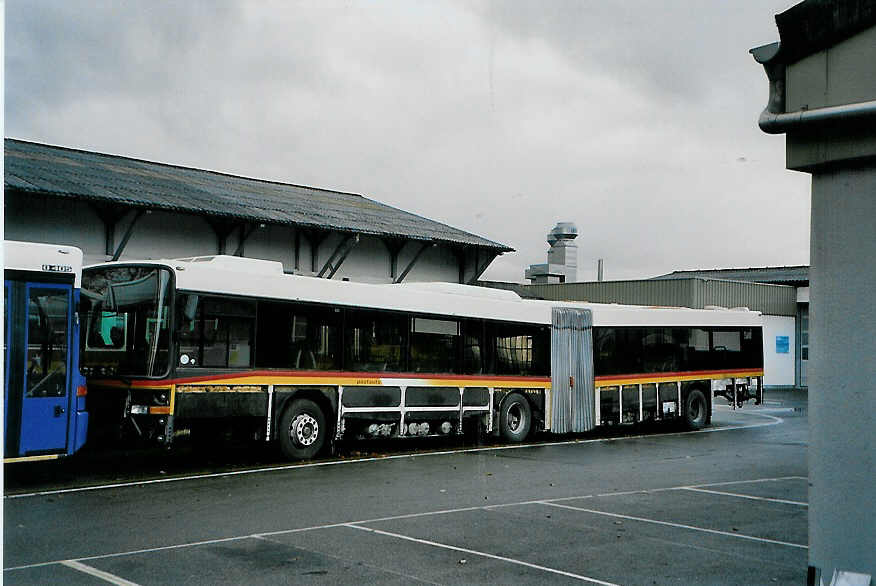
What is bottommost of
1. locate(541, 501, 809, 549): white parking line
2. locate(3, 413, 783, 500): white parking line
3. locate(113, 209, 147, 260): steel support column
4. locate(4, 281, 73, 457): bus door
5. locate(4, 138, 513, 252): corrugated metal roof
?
locate(3, 413, 783, 500): white parking line

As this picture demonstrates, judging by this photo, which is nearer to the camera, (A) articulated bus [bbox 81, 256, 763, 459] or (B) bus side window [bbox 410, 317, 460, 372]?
(A) articulated bus [bbox 81, 256, 763, 459]

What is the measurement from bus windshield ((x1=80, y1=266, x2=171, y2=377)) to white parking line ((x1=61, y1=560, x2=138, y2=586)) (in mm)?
6068

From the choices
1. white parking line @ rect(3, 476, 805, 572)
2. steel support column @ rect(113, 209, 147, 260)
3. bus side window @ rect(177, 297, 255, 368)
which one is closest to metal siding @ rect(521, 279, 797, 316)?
steel support column @ rect(113, 209, 147, 260)

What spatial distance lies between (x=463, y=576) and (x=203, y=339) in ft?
25.5

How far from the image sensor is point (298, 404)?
1581 cm

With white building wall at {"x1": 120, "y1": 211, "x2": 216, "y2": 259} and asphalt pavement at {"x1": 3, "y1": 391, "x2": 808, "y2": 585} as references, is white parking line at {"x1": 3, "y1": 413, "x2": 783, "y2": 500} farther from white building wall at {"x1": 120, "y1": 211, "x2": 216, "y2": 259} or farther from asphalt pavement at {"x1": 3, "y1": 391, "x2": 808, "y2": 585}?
white building wall at {"x1": 120, "y1": 211, "x2": 216, "y2": 259}

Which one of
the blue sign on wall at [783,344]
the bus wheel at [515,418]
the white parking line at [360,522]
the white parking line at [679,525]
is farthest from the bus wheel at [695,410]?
the blue sign on wall at [783,344]

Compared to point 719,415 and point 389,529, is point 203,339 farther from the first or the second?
point 719,415

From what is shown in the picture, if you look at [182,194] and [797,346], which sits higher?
[182,194]

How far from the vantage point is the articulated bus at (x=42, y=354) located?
1202 cm

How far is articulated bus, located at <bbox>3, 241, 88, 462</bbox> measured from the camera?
12023 mm

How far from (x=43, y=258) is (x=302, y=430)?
201 inches

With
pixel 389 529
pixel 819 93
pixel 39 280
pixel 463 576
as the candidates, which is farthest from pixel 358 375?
pixel 819 93

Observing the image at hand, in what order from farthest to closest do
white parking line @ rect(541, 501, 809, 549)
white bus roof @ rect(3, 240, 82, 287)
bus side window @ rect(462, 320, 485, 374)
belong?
1. bus side window @ rect(462, 320, 485, 374)
2. white bus roof @ rect(3, 240, 82, 287)
3. white parking line @ rect(541, 501, 809, 549)
